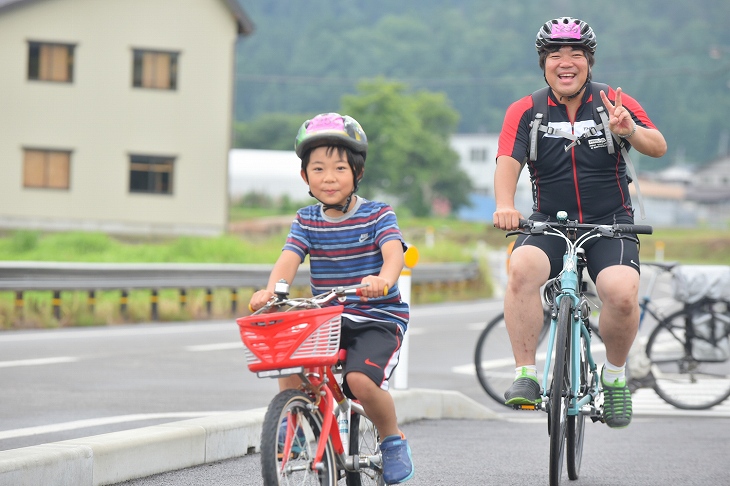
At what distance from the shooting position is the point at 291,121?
139250mm

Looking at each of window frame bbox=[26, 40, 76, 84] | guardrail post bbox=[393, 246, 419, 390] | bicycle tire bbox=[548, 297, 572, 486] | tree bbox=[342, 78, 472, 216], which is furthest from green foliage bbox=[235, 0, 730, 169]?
bicycle tire bbox=[548, 297, 572, 486]

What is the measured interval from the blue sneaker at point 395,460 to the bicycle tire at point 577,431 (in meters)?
1.24

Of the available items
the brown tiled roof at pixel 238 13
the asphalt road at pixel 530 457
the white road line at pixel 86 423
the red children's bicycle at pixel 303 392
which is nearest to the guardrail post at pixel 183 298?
the asphalt road at pixel 530 457

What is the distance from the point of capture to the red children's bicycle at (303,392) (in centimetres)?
445

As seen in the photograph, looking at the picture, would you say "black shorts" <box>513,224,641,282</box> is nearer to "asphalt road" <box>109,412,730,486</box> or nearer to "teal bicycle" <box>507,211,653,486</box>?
"teal bicycle" <box>507,211,653,486</box>

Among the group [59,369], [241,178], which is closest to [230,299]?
[59,369]

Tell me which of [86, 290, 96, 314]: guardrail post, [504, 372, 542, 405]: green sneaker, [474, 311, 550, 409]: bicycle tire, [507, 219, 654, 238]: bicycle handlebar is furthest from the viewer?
[86, 290, 96, 314]: guardrail post

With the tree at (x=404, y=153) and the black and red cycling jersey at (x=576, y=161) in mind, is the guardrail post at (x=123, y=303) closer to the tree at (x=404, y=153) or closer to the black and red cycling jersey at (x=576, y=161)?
the black and red cycling jersey at (x=576, y=161)

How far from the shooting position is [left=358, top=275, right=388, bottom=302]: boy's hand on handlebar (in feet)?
15.6

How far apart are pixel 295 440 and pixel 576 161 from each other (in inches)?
91.0

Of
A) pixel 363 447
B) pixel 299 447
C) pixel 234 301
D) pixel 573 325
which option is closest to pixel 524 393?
pixel 573 325

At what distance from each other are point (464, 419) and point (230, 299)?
1175 centimetres

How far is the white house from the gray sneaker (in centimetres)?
3546

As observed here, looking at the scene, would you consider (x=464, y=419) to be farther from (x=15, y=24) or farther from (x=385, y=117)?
(x=385, y=117)
